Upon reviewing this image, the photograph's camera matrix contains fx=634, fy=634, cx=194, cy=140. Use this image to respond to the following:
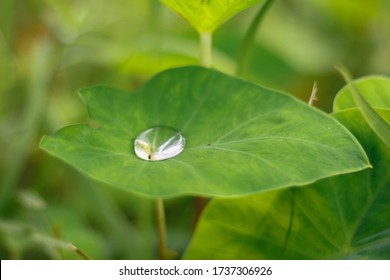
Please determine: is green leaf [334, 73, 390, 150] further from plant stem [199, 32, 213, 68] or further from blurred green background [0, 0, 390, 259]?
blurred green background [0, 0, 390, 259]

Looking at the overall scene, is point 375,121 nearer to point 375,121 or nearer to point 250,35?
point 375,121

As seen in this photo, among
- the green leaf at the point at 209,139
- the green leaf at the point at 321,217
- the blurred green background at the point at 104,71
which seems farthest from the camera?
the blurred green background at the point at 104,71

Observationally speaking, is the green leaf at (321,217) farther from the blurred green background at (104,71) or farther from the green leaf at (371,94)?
the blurred green background at (104,71)

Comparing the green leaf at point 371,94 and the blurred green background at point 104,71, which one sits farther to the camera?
the blurred green background at point 104,71

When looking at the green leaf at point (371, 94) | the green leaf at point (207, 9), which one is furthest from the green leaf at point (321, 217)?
the green leaf at point (207, 9)

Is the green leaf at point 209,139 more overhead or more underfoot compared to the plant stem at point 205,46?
more underfoot

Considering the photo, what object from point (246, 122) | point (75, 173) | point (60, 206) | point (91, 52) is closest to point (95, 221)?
point (60, 206)

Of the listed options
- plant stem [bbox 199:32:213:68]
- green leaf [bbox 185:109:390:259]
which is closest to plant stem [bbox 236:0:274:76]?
plant stem [bbox 199:32:213:68]
